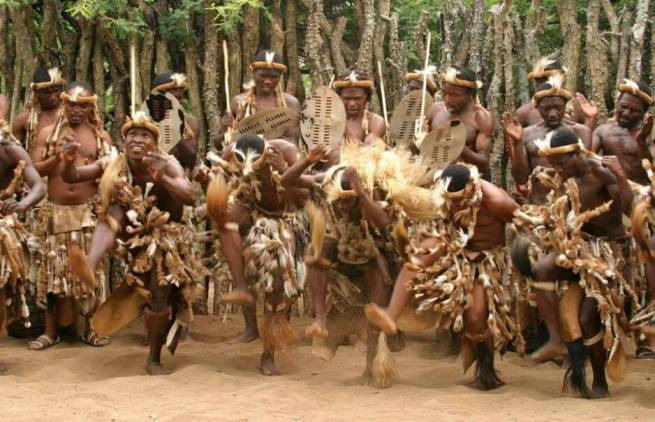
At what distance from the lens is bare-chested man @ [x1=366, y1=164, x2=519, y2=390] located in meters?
5.38

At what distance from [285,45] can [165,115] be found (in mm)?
2267

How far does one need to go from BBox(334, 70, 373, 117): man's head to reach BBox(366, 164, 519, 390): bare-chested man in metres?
1.49

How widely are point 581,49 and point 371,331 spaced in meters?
3.70

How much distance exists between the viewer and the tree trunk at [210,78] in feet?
26.8

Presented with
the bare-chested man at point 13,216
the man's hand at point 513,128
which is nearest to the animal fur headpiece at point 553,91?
the man's hand at point 513,128

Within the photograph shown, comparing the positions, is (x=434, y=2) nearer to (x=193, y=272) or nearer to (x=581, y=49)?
(x=581, y=49)

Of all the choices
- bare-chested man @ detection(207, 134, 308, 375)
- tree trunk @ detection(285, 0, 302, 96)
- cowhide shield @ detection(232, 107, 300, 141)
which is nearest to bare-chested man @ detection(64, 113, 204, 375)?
bare-chested man @ detection(207, 134, 308, 375)

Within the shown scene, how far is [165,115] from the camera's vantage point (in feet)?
21.5

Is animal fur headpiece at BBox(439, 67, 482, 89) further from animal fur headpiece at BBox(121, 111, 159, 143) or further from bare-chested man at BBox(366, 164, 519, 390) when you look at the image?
animal fur headpiece at BBox(121, 111, 159, 143)

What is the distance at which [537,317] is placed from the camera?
21.2 feet

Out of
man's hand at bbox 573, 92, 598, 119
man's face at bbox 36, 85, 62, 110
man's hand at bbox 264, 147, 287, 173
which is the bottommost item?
man's hand at bbox 264, 147, 287, 173

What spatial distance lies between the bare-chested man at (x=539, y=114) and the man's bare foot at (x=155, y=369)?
2.71 metres

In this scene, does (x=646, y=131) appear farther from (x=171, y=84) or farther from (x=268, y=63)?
(x=171, y=84)

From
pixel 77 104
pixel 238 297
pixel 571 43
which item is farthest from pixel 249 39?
pixel 238 297
